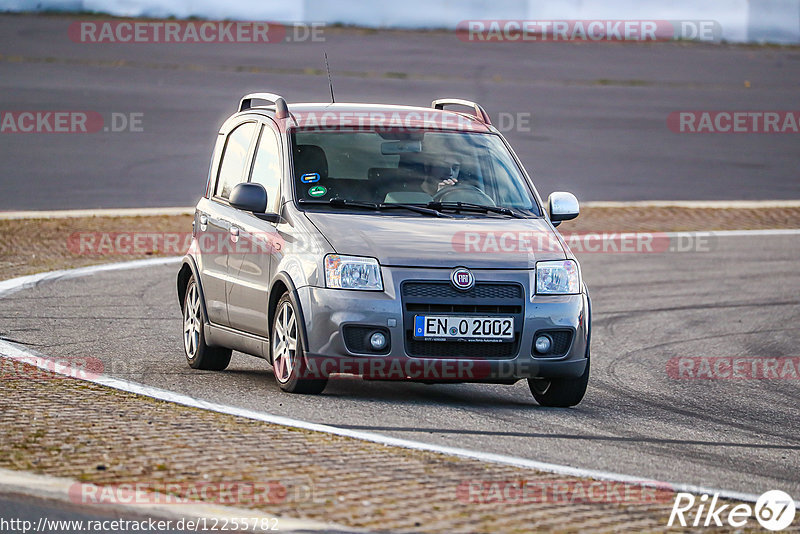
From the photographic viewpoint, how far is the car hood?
8.68m

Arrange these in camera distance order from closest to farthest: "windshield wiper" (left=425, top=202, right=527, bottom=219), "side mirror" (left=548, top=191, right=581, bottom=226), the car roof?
"windshield wiper" (left=425, top=202, right=527, bottom=219), "side mirror" (left=548, top=191, right=581, bottom=226), the car roof

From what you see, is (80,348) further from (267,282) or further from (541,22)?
(541,22)

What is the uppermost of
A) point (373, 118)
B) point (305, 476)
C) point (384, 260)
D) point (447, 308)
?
point (373, 118)

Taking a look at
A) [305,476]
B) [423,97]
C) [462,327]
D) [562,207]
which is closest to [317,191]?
[462,327]

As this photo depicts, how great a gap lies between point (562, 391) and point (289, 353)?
1792mm

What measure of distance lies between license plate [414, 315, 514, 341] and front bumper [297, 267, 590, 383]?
0.20 feet

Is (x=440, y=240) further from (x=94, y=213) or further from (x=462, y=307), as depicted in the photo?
(x=94, y=213)

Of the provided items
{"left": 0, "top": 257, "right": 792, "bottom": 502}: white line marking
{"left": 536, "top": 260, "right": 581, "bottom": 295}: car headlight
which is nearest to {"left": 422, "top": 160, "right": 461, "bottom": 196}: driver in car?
{"left": 536, "top": 260, "right": 581, "bottom": 295}: car headlight

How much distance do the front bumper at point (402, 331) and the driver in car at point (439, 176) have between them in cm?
114

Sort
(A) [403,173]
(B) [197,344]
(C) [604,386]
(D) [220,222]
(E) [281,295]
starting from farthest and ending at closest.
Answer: (C) [604,386] → (B) [197,344] → (D) [220,222] → (A) [403,173] → (E) [281,295]

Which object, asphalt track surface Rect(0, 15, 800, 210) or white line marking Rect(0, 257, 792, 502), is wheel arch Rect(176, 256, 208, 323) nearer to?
white line marking Rect(0, 257, 792, 502)

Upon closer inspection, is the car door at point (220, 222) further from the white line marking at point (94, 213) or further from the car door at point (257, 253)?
the white line marking at point (94, 213)

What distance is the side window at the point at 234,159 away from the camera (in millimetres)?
10428

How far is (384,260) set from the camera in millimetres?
8641
